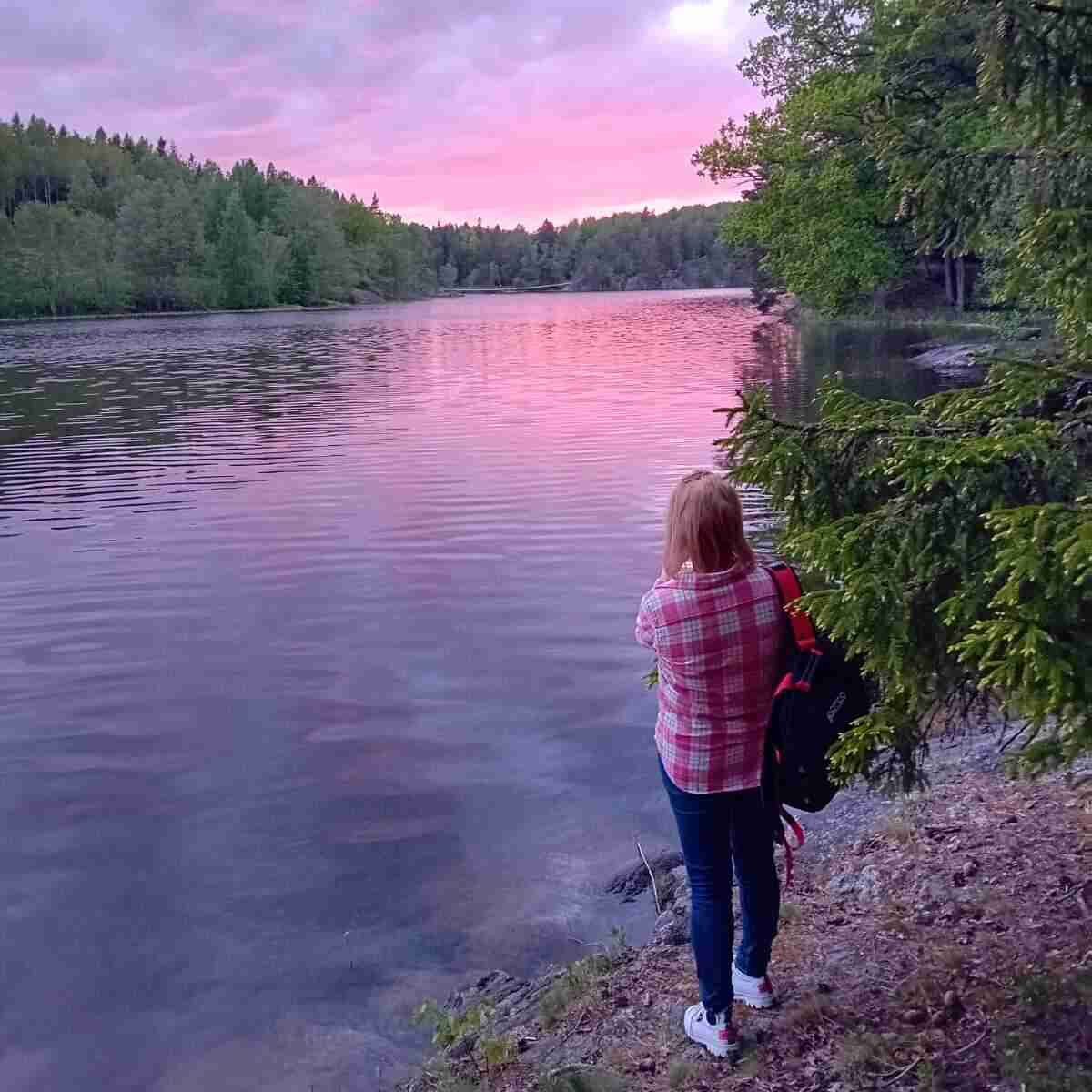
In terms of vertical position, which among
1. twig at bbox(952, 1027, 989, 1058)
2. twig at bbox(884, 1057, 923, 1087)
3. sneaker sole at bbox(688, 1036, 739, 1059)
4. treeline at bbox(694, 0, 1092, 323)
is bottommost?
sneaker sole at bbox(688, 1036, 739, 1059)

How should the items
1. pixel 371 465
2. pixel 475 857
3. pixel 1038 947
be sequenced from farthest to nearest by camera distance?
pixel 371 465 → pixel 475 857 → pixel 1038 947

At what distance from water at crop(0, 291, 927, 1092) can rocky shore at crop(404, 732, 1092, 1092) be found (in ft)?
2.82

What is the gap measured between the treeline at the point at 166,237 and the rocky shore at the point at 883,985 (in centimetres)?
12398

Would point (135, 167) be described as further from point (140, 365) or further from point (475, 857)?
point (475, 857)

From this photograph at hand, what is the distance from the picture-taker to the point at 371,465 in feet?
70.9

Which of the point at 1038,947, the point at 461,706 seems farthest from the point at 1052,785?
the point at 461,706

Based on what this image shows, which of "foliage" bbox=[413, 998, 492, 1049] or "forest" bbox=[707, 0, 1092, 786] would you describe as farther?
"foliage" bbox=[413, 998, 492, 1049]

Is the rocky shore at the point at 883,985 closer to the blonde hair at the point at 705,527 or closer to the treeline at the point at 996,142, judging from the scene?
the blonde hair at the point at 705,527

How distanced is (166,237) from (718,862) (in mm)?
133284

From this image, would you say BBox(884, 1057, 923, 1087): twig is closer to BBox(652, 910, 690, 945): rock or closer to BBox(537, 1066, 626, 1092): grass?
BBox(537, 1066, 626, 1092): grass

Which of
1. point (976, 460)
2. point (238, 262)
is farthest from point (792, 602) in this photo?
point (238, 262)

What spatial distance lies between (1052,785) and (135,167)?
201 metres

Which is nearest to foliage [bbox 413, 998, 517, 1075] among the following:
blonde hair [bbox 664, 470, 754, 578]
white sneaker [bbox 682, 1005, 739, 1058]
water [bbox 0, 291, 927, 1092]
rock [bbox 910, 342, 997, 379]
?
water [bbox 0, 291, 927, 1092]

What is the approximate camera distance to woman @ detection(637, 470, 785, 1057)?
3.99m
